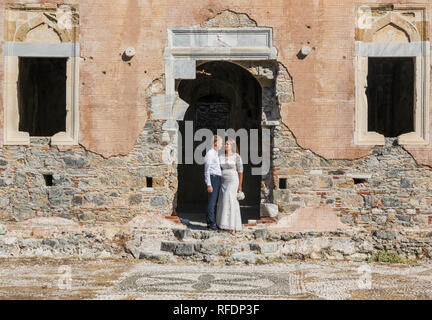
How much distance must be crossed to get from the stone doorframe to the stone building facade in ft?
0.05

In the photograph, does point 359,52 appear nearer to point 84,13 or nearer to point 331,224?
point 331,224

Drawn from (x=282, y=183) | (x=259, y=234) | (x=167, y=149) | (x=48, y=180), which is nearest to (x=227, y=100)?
(x=167, y=149)

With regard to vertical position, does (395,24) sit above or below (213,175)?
above

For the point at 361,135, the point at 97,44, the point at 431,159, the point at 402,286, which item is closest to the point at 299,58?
the point at 361,135

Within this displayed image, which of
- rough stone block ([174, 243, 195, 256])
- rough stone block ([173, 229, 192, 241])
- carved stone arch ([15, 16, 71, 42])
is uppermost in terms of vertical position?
carved stone arch ([15, 16, 71, 42])

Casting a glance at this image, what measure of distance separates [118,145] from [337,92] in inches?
141

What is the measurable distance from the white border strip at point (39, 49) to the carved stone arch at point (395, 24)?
4679mm

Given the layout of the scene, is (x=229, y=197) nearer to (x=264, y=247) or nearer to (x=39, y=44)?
(x=264, y=247)

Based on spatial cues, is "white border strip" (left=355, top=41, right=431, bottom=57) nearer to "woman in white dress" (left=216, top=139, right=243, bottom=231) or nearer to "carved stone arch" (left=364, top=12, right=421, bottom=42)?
"carved stone arch" (left=364, top=12, right=421, bottom=42)

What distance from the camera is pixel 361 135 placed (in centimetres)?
991

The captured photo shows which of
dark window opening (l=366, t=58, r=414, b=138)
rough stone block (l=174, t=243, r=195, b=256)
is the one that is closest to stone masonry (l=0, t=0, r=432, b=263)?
rough stone block (l=174, t=243, r=195, b=256)

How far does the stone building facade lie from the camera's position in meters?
9.85

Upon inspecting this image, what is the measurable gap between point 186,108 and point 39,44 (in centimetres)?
259

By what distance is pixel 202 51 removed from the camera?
995 centimetres
